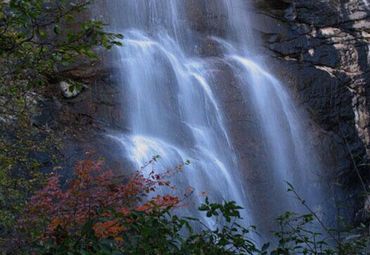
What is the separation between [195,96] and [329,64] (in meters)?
5.14

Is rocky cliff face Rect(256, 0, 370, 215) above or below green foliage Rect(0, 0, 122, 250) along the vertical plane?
above

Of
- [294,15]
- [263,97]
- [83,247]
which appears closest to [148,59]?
[263,97]

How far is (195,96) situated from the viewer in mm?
13922

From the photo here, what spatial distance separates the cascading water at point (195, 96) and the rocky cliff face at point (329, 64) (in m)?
0.64

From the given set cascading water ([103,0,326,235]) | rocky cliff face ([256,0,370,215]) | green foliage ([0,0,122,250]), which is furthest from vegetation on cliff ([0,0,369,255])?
rocky cliff face ([256,0,370,215])

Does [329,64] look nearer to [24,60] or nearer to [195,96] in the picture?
[195,96]

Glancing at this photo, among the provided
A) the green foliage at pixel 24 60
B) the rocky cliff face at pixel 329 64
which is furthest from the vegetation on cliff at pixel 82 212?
the rocky cliff face at pixel 329 64

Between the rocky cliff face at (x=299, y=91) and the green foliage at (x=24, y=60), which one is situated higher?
the rocky cliff face at (x=299, y=91)

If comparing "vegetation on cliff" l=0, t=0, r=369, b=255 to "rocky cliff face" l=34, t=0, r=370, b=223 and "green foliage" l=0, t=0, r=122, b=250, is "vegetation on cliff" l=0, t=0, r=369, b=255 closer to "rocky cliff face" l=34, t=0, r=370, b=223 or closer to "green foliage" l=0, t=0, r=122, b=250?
"green foliage" l=0, t=0, r=122, b=250

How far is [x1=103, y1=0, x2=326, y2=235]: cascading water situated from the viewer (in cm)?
1204

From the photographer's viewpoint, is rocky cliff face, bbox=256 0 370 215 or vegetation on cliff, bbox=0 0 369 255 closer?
vegetation on cliff, bbox=0 0 369 255

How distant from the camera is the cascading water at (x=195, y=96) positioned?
12.0m

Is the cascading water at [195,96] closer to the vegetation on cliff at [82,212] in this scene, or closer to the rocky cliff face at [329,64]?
the rocky cliff face at [329,64]

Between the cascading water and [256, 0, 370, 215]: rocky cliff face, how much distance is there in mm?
636
